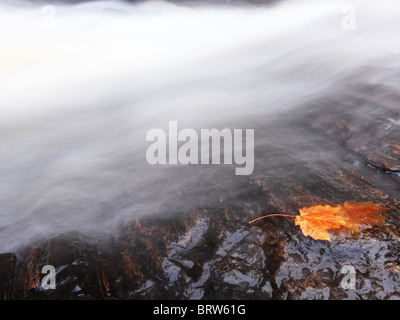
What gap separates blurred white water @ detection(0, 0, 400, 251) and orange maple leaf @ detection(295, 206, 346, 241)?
1.51 metres

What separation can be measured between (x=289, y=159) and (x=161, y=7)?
38.1ft

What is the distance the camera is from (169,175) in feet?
12.9

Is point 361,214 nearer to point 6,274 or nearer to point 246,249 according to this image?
point 246,249

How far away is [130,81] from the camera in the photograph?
8906 mm

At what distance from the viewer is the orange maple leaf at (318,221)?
101 inches

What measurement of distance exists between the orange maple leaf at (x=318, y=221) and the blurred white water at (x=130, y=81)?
4.97ft

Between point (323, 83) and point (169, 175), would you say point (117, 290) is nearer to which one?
point (169, 175)

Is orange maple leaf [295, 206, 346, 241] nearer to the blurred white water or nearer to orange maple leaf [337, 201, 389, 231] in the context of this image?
orange maple leaf [337, 201, 389, 231]

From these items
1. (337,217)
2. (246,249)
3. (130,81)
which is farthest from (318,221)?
(130,81)

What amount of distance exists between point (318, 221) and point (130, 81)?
309 inches

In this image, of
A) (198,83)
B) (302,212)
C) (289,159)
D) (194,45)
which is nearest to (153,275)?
(302,212)

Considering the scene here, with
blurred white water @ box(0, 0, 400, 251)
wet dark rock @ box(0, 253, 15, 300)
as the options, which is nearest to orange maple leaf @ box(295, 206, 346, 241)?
blurred white water @ box(0, 0, 400, 251)

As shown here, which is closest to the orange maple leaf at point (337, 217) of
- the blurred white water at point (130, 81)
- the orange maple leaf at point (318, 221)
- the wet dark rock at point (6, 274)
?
the orange maple leaf at point (318, 221)

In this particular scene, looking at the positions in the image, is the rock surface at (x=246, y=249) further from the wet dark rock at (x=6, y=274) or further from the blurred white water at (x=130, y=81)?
the blurred white water at (x=130, y=81)
